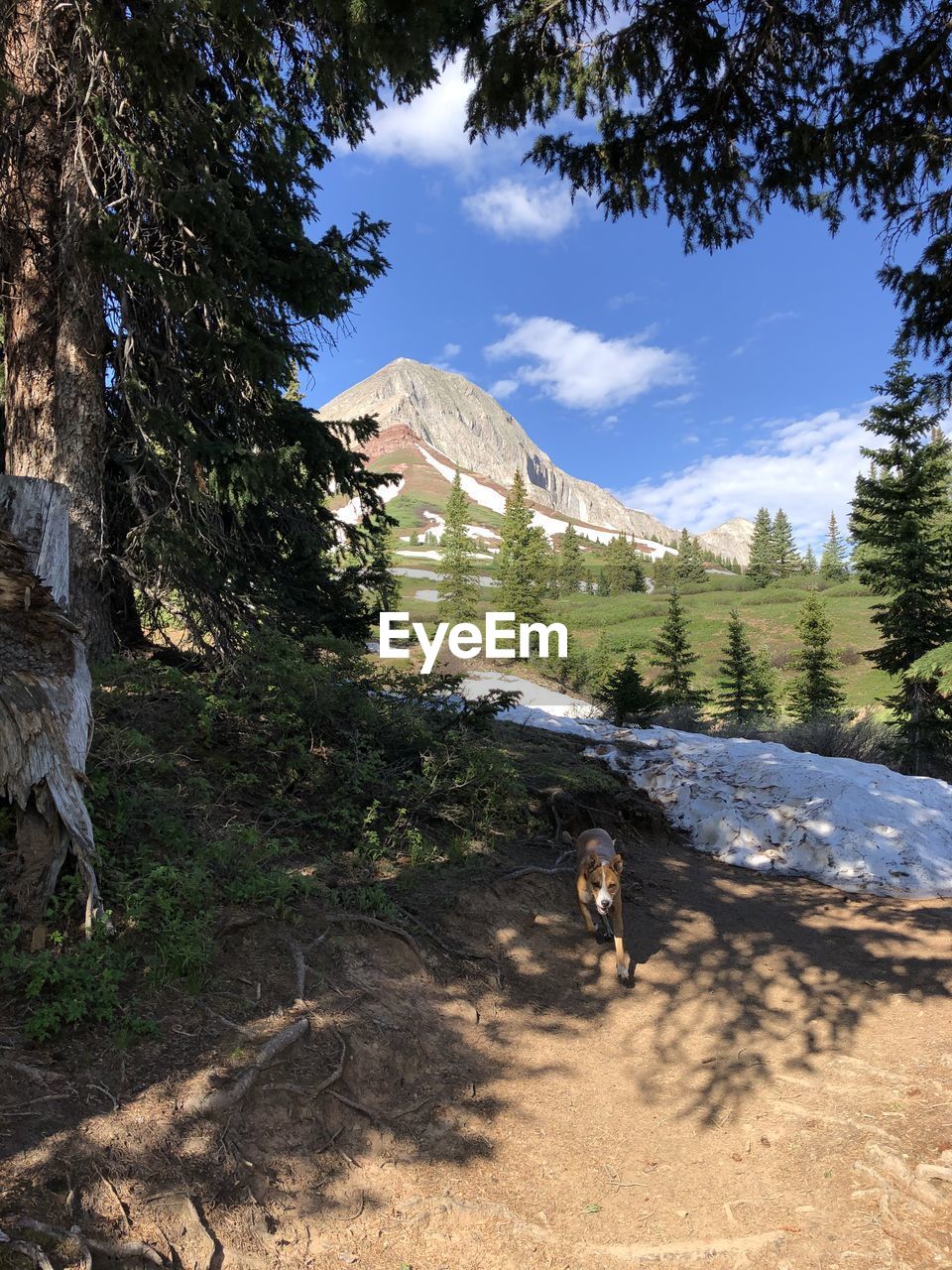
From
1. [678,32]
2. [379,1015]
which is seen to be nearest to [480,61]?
[678,32]

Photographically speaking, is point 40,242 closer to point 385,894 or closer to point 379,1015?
point 385,894

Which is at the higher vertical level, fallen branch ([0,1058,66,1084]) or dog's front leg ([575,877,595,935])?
fallen branch ([0,1058,66,1084])

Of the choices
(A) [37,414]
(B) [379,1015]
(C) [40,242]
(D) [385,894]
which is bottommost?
(B) [379,1015]

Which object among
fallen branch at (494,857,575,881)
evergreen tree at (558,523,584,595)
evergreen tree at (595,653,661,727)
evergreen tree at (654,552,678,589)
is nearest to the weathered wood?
fallen branch at (494,857,575,881)

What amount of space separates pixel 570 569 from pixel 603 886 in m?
86.8

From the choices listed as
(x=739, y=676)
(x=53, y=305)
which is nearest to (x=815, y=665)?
(x=739, y=676)

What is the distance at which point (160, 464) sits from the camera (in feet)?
25.8

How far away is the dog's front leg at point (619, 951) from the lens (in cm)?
559

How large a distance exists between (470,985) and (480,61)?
21.1 feet

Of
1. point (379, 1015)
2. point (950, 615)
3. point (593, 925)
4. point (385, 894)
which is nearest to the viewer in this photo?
point (379, 1015)

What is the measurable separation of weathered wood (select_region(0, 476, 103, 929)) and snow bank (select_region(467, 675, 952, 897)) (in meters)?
7.79

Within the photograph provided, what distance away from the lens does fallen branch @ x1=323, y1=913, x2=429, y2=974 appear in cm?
490

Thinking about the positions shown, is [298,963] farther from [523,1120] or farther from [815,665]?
[815,665]

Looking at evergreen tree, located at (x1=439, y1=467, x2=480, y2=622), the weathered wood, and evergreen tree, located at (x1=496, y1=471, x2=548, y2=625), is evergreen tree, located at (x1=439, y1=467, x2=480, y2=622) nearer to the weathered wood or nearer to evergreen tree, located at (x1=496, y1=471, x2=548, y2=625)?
evergreen tree, located at (x1=496, y1=471, x2=548, y2=625)
